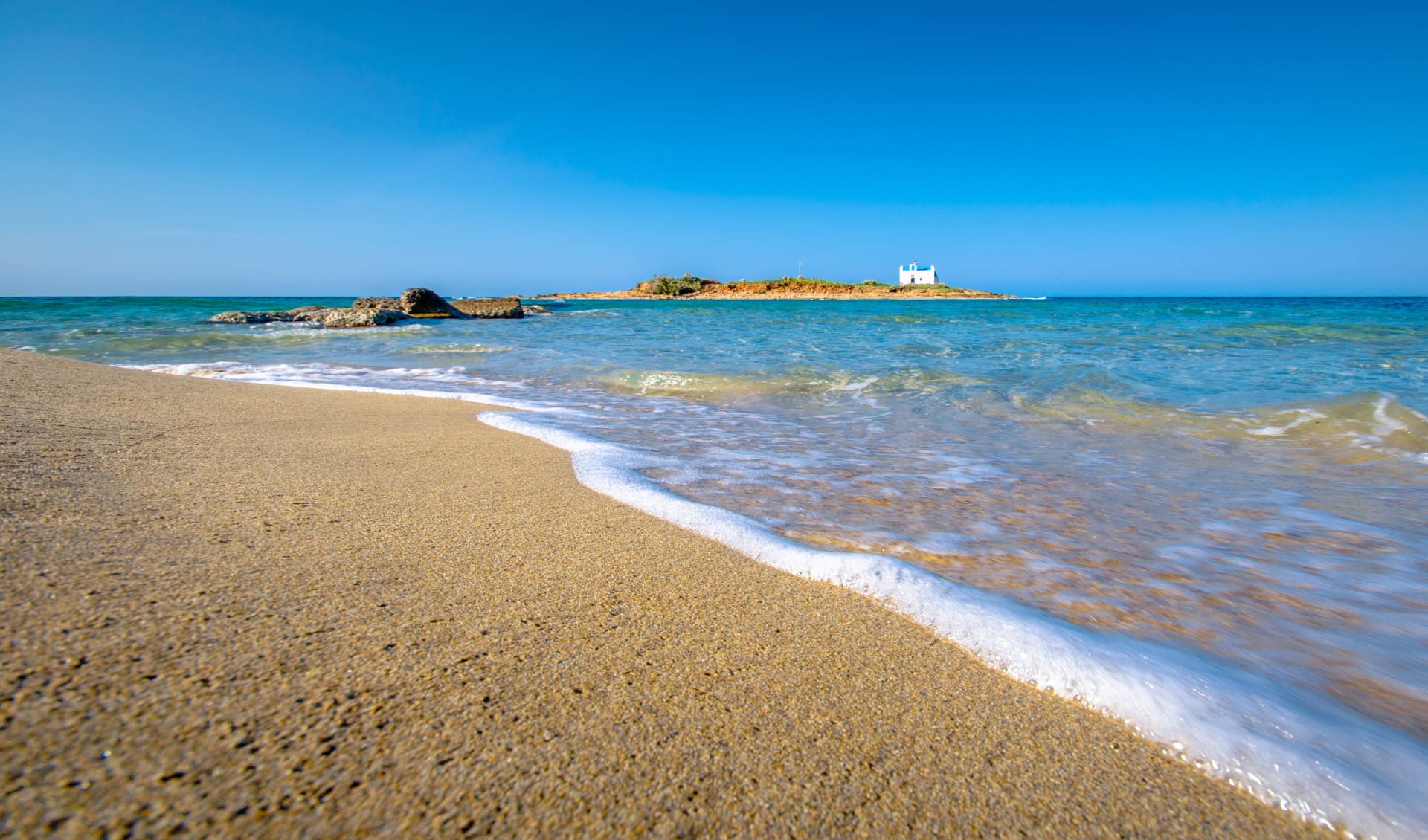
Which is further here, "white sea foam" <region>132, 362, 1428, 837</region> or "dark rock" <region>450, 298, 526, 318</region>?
"dark rock" <region>450, 298, 526, 318</region>

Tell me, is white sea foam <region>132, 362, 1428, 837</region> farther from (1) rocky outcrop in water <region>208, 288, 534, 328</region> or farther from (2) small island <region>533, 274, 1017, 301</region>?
(2) small island <region>533, 274, 1017, 301</region>

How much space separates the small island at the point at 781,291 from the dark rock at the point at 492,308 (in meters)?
47.3

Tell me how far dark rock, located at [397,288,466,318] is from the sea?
12.8m

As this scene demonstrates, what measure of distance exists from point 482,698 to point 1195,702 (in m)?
1.60

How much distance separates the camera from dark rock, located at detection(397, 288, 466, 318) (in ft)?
69.8

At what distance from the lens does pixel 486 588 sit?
170 cm

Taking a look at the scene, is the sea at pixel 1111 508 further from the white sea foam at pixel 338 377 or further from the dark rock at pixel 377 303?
the dark rock at pixel 377 303

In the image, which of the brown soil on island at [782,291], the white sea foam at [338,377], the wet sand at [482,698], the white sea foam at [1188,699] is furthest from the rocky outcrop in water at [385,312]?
the brown soil on island at [782,291]

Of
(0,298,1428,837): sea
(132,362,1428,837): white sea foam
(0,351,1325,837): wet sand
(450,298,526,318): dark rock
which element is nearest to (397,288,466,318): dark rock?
(450,298,526,318): dark rock

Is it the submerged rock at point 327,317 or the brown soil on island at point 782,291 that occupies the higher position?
the brown soil on island at point 782,291

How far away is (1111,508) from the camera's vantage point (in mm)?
3027

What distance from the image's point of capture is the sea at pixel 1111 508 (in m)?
1.48

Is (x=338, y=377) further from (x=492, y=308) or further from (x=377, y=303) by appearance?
(x=492, y=308)

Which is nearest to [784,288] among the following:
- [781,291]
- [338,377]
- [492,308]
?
[781,291]
